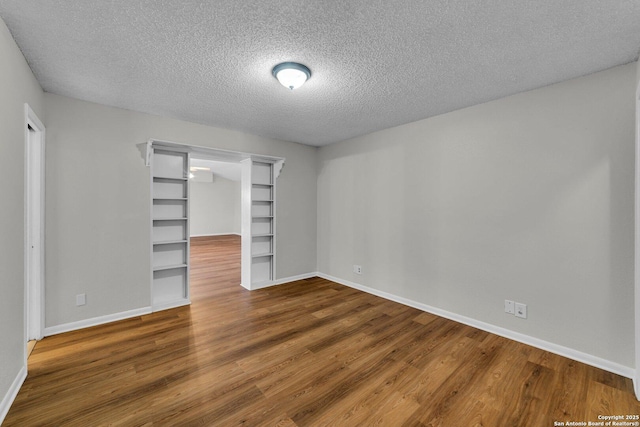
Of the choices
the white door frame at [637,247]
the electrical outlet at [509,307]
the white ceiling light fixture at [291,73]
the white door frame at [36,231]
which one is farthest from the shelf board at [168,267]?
the white door frame at [637,247]

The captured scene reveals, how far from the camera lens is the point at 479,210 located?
2891 millimetres

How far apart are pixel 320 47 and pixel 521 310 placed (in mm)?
3008

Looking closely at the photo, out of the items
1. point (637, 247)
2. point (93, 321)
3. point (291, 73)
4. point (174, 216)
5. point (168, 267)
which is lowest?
point (93, 321)

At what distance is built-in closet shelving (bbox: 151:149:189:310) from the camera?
339cm

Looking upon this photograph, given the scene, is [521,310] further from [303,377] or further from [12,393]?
[12,393]

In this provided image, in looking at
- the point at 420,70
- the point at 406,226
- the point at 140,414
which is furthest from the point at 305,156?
the point at 140,414

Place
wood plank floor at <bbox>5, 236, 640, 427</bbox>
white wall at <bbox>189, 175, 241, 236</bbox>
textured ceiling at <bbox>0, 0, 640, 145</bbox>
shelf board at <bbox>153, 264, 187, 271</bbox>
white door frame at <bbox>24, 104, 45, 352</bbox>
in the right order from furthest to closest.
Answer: white wall at <bbox>189, 175, 241, 236</bbox> → shelf board at <bbox>153, 264, 187, 271</bbox> → white door frame at <bbox>24, 104, 45, 352</bbox> → wood plank floor at <bbox>5, 236, 640, 427</bbox> → textured ceiling at <bbox>0, 0, 640, 145</bbox>

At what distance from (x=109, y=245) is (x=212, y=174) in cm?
848

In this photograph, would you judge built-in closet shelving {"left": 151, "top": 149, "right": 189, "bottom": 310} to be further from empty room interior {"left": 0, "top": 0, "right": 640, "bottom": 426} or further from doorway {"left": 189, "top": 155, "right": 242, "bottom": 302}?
doorway {"left": 189, "top": 155, "right": 242, "bottom": 302}

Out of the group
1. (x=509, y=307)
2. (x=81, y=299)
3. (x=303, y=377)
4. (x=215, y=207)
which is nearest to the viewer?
(x=303, y=377)

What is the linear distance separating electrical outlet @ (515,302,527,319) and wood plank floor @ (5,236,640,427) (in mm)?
286

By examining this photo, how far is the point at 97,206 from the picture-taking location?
290 cm

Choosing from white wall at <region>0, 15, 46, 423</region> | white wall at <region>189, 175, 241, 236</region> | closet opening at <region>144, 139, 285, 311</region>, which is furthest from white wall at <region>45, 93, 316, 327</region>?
white wall at <region>189, 175, 241, 236</region>

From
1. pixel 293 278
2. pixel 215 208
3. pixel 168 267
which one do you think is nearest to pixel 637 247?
pixel 293 278
